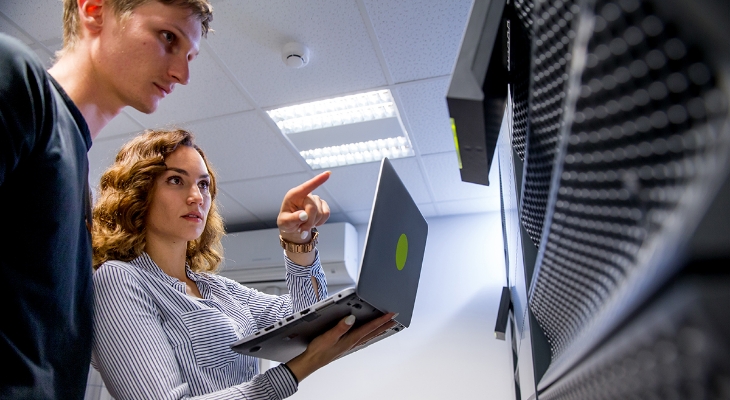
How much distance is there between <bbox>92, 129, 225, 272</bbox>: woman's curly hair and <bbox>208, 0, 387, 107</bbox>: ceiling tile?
2.57 ft

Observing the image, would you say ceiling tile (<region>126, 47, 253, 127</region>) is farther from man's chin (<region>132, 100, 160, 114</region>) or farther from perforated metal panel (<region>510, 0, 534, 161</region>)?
perforated metal panel (<region>510, 0, 534, 161</region>)

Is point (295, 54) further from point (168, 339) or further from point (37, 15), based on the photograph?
point (168, 339)

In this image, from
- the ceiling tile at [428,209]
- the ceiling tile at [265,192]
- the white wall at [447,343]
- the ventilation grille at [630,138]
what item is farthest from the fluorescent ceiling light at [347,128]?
the ventilation grille at [630,138]

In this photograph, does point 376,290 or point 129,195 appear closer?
point 376,290

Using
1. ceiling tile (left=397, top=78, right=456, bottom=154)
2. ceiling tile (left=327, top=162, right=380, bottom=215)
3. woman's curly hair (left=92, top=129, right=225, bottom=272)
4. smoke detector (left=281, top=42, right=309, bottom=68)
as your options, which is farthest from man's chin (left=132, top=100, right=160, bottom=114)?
ceiling tile (left=327, top=162, right=380, bottom=215)

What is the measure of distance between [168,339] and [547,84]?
927 millimetres

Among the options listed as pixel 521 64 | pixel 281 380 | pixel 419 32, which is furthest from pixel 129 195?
pixel 419 32

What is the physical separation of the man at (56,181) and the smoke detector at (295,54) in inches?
42.6

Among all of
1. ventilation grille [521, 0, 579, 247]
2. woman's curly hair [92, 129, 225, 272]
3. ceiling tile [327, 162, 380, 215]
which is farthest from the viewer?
Answer: ceiling tile [327, 162, 380, 215]

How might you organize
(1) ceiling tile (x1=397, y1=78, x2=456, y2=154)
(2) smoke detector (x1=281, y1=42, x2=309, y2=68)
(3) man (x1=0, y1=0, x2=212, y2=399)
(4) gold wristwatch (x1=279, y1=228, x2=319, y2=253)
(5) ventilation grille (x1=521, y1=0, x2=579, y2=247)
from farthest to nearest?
1. (1) ceiling tile (x1=397, y1=78, x2=456, y2=154)
2. (2) smoke detector (x1=281, y1=42, x2=309, y2=68)
3. (4) gold wristwatch (x1=279, y1=228, x2=319, y2=253)
4. (3) man (x1=0, y1=0, x2=212, y2=399)
5. (5) ventilation grille (x1=521, y1=0, x2=579, y2=247)

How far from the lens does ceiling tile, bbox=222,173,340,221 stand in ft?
10.5

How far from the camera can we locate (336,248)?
3498mm

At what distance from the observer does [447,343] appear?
3.30 metres

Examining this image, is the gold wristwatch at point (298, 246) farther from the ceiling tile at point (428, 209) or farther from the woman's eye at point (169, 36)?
the ceiling tile at point (428, 209)
